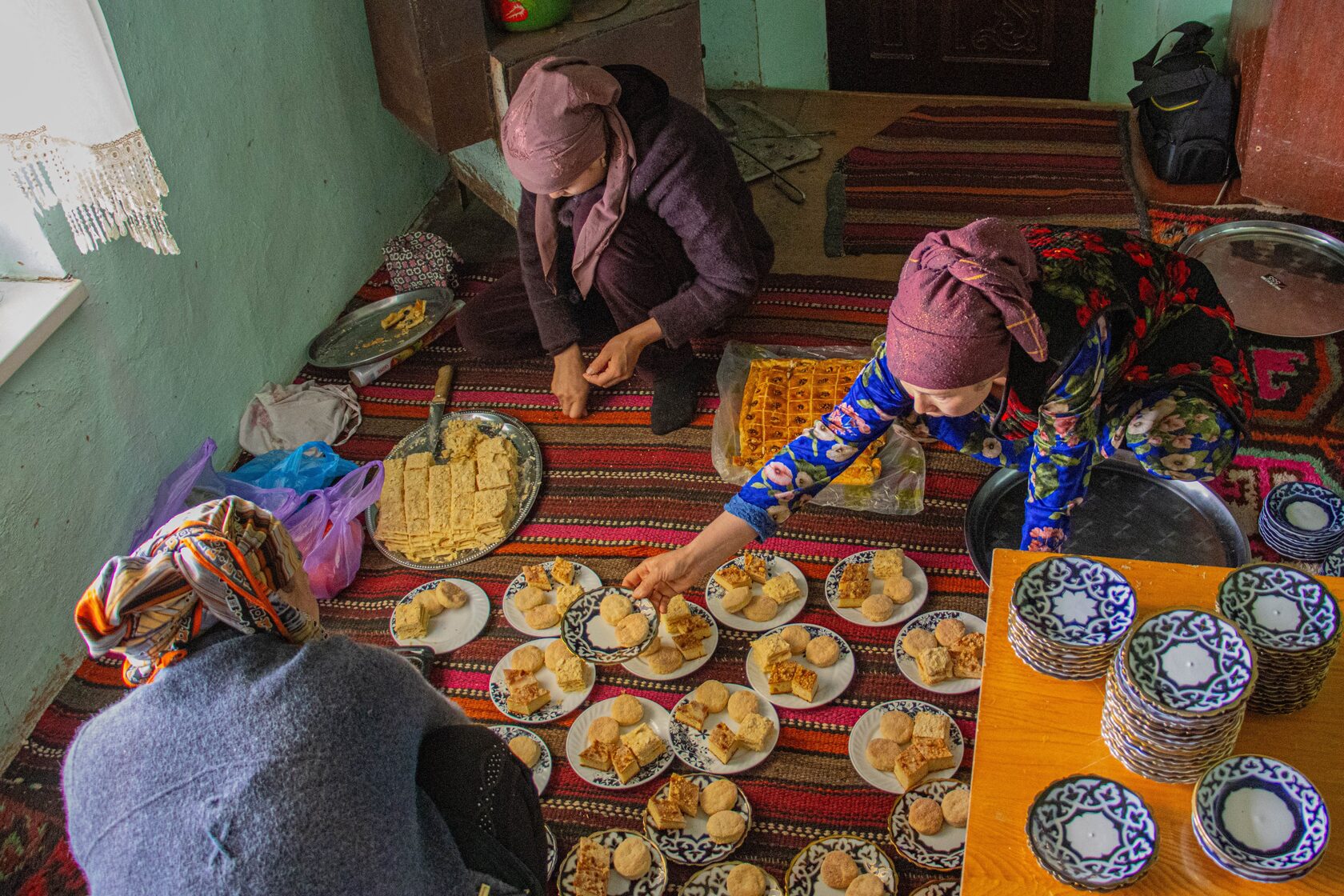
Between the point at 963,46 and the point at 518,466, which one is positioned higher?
the point at 963,46

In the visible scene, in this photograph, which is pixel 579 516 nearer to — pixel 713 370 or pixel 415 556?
pixel 415 556

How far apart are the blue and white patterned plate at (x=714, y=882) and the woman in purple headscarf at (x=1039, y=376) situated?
1.83 feet

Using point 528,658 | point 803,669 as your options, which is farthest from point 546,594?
point 803,669

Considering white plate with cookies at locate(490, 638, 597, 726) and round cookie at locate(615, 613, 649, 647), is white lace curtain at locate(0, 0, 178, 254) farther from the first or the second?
round cookie at locate(615, 613, 649, 647)

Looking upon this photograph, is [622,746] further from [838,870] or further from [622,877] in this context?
[838,870]

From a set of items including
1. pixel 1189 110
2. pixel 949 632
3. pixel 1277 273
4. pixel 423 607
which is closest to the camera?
pixel 949 632

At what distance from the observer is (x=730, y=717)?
2.49 m

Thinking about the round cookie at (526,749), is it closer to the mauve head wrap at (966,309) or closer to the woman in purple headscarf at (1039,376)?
the woman in purple headscarf at (1039,376)

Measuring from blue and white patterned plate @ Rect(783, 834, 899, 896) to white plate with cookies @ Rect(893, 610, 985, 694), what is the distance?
0.43 meters

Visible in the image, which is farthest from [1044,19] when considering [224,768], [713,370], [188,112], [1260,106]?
[224,768]

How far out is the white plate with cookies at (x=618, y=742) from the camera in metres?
2.40

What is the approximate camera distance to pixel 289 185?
3.54 m

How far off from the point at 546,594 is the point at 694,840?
79 cm

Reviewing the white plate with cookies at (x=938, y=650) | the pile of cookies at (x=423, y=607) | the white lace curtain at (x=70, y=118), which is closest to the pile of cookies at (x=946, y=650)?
the white plate with cookies at (x=938, y=650)
